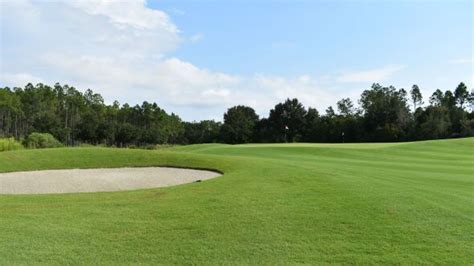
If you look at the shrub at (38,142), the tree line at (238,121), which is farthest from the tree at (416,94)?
the shrub at (38,142)

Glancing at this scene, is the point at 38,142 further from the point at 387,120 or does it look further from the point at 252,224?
the point at 387,120

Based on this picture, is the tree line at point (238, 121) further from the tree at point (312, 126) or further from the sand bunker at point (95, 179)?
the sand bunker at point (95, 179)

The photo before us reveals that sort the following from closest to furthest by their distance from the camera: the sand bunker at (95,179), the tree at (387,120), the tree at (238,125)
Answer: the sand bunker at (95,179) < the tree at (387,120) < the tree at (238,125)

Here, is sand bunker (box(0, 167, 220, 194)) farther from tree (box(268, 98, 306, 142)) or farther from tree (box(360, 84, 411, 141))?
tree (box(268, 98, 306, 142))

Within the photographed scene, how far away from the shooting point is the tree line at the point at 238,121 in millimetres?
76625

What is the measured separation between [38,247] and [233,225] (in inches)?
129

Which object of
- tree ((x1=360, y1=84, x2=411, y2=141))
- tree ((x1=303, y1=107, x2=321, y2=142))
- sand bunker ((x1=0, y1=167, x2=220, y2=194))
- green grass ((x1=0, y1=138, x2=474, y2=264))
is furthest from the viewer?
tree ((x1=303, y1=107, x2=321, y2=142))

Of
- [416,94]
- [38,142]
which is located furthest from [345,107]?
[38,142]

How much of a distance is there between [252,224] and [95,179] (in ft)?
30.6

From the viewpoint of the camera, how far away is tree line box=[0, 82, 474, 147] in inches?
3017

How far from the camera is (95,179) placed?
1581 cm

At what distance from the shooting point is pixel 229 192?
1109 centimetres

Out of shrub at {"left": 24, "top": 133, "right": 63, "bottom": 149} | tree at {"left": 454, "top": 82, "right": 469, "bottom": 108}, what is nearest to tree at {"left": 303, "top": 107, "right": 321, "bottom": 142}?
tree at {"left": 454, "top": 82, "right": 469, "bottom": 108}

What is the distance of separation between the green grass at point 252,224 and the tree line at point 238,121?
6543cm
